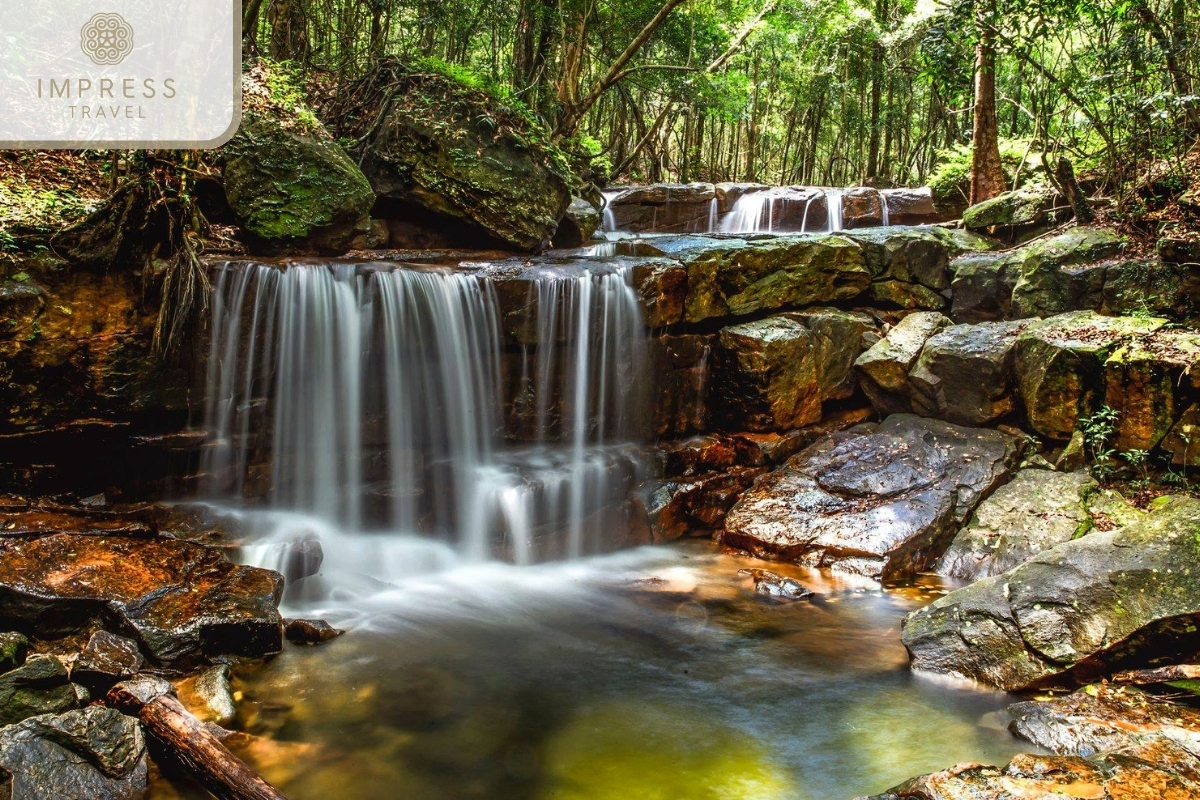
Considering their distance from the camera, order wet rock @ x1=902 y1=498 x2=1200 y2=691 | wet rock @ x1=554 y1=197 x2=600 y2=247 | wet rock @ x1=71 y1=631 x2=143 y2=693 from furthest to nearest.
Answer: wet rock @ x1=554 y1=197 x2=600 y2=247
wet rock @ x1=902 y1=498 x2=1200 y2=691
wet rock @ x1=71 y1=631 x2=143 y2=693

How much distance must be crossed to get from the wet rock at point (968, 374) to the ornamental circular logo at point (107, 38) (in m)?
9.69

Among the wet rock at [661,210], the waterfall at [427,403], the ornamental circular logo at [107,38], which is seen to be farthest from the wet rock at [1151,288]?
the ornamental circular logo at [107,38]

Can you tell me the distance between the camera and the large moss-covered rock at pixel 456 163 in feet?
31.5

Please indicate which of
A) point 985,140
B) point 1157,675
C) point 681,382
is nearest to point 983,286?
Answer: point 985,140

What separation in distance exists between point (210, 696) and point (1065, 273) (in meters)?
9.65

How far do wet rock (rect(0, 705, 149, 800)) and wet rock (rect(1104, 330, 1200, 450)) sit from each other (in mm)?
8524

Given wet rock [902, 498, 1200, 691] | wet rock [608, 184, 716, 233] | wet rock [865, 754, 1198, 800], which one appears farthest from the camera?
wet rock [608, 184, 716, 233]

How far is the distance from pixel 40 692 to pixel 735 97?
1610 centimetres

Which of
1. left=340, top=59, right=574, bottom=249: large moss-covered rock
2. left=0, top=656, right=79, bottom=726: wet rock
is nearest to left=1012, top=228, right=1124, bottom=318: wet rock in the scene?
left=340, top=59, right=574, bottom=249: large moss-covered rock

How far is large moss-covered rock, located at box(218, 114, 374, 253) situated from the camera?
8023mm

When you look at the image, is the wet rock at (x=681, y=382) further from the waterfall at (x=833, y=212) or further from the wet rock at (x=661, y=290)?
the waterfall at (x=833, y=212)

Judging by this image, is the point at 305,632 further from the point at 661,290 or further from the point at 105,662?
the point at 661,290

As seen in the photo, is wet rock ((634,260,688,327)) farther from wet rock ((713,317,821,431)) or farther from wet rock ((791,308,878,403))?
wet rock ((791,308,878,403))

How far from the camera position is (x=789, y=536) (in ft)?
25.0
